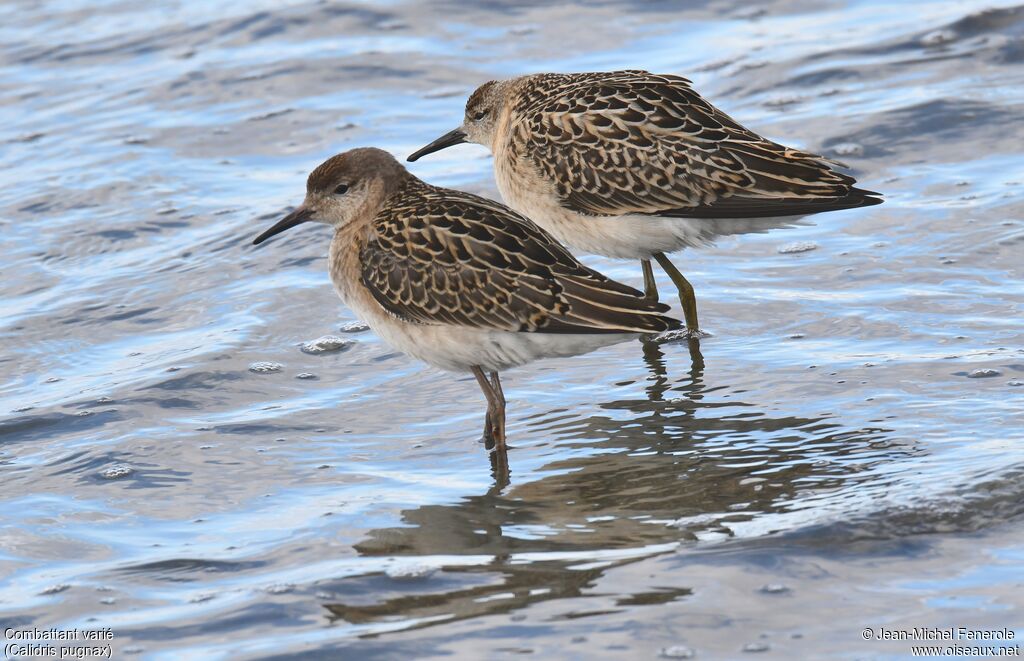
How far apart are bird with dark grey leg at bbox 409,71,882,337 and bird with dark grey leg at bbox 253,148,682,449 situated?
1.26 meters

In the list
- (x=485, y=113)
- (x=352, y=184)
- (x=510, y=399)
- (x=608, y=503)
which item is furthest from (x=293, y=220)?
→ (x=608, y=503)

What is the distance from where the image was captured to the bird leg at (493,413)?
303 inches

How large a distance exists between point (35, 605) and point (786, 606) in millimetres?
3196

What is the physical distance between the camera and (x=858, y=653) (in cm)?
537

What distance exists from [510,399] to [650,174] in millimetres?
1765

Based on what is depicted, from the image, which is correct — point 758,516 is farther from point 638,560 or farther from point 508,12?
point 508,12

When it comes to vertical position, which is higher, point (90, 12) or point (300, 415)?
point (90, 12)

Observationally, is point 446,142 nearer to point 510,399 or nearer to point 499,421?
point 510,399

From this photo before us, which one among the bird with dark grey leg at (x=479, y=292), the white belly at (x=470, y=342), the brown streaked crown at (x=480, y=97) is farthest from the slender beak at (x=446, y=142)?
the white belly at (x=470, y=342)

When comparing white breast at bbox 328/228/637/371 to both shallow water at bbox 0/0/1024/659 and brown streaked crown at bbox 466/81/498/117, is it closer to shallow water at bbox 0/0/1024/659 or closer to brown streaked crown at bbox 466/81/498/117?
shallow water at bbox 0/0/1024/659

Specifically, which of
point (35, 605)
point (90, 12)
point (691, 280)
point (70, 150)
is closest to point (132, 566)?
point (35, 605)

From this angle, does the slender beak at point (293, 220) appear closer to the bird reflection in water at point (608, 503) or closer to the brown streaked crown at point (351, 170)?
the brown streaked crown at point (351, 170)

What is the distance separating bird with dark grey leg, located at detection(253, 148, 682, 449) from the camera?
24.7 ft

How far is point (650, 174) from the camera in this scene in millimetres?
9148
